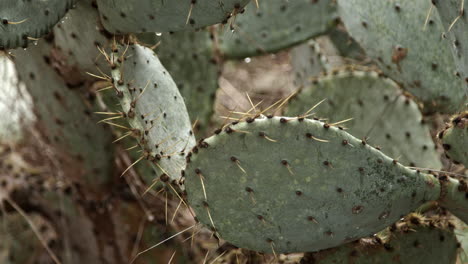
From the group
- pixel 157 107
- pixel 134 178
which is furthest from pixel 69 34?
pixel 134 178

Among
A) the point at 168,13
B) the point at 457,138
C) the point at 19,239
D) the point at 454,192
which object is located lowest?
the point at 19,239

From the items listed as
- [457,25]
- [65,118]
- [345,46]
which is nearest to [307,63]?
[345,46]

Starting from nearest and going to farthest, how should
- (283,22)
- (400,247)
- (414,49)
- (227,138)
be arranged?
(227,138) → (400,247) → (414,49) → (283,22)

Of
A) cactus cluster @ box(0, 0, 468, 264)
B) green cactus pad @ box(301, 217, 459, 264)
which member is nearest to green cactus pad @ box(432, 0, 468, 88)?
cactus cluster @ box(0, 0, 468, 264)

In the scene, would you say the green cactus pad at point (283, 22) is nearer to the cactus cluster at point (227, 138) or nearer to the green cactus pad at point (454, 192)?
the cactus cluster at point (227, 138)

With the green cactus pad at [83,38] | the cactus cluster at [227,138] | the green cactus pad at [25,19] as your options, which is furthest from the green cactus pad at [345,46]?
the green cactus pad at [25,19]

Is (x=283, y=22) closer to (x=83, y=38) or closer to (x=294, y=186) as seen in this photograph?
(x=83, y=38)
